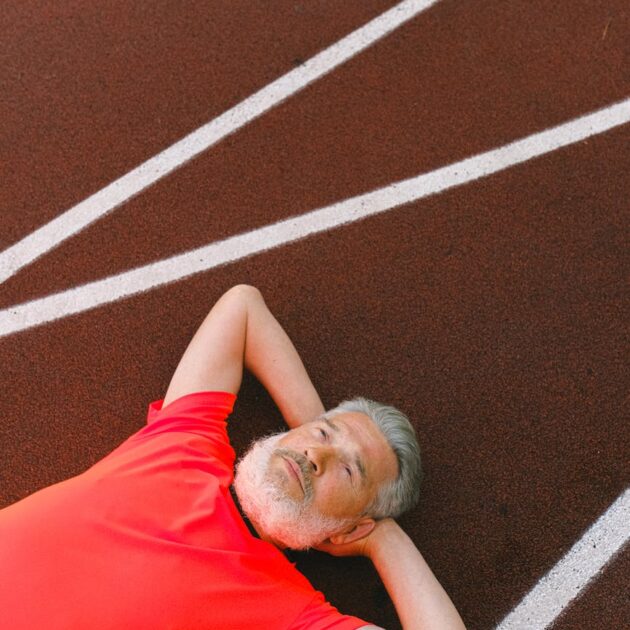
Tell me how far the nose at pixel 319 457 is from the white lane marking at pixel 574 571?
3.75 feet

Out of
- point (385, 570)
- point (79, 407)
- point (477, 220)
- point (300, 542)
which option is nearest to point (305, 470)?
point (300, 542)

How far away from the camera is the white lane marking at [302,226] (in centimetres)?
318

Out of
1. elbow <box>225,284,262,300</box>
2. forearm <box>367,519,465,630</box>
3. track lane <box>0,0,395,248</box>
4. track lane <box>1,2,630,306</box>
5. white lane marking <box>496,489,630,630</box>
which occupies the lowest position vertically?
white lane marking <box>496,489,630,630</box>

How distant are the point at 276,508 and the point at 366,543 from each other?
1.53 ft

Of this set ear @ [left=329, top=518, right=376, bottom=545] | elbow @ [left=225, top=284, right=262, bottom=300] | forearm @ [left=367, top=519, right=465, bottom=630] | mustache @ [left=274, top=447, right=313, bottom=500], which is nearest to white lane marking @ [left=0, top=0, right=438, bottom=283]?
elbow @ [left=225, top=284, right=262, bottom=300]

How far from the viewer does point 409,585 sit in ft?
8.48

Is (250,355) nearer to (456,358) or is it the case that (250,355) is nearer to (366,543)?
(366,543)

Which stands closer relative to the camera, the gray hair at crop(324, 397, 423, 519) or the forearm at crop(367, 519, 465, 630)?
the forearm at crop(367, 519, 465, 630)

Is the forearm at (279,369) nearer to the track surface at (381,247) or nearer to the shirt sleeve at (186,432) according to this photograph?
the shirt sleeve at (186,432)

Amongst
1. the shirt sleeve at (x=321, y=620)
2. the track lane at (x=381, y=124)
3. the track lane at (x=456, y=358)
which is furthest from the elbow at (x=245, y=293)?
the shirt sleeve at (x=321, y=620)

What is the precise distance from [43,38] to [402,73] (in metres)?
1.87

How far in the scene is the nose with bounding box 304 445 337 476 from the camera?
8.11 feet

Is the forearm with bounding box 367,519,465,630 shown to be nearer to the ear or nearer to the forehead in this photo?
the ear

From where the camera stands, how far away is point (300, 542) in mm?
2578
